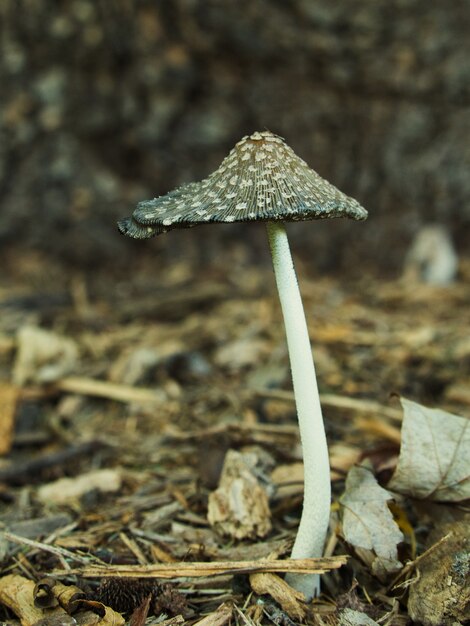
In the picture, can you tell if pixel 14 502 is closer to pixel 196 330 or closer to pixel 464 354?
pixel 196 330

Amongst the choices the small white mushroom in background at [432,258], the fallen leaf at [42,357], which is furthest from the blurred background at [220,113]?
the fallen leaf at [42,357]

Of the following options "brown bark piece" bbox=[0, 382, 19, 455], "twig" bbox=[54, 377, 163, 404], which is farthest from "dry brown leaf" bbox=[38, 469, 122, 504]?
"twig" bbox=[54, 377, 163, 404]

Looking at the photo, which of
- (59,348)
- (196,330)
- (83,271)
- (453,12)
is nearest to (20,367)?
(59,348)

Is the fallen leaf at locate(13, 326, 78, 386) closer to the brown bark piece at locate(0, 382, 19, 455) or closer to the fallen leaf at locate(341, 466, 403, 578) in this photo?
the brown bark piece at locate(0, 382, 19, 455)

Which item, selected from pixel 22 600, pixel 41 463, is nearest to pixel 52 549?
pixel 22 600

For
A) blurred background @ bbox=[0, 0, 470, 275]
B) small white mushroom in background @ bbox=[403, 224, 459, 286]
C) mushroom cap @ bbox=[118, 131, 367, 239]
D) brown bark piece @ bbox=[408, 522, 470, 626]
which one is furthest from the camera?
small white mushroom in background @ bbox=[403, 224, 459, 286]
